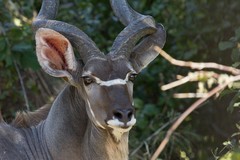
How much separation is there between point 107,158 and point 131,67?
2.66 ft

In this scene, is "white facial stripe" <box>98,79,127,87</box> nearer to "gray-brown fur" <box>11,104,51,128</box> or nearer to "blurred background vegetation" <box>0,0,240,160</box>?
"gray-brown fur" <box>11,104,51,128</box>

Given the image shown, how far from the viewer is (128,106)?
679cm

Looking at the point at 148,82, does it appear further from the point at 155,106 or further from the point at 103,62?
the point at 103,62

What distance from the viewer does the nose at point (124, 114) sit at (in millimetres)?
6711

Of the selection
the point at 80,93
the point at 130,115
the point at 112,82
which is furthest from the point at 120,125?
the point at 80,93

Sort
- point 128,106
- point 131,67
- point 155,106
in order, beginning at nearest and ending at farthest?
point 128,106
point 131,67
point 155,106

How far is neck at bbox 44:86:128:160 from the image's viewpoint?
728 centimetres

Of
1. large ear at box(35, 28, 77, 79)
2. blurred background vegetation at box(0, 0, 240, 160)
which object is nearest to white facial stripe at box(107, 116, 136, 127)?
large ear at box(35, 28, 77, 79)

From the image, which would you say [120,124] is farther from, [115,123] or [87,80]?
[87,80]

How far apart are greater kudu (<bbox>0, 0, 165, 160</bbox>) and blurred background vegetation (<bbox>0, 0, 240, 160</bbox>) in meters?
2.41

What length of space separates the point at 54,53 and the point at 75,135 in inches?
29.2

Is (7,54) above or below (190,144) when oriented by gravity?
above

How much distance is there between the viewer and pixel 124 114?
6.72 meters

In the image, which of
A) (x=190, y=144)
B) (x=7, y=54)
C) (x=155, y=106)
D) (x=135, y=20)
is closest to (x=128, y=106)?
(x=135, y=20)
